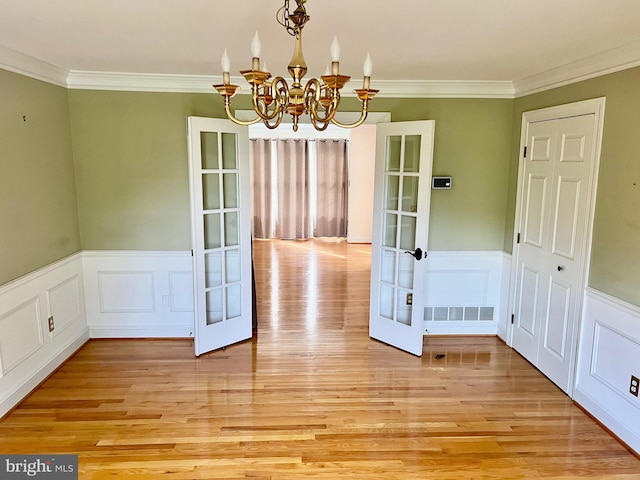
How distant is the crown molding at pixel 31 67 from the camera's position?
2.94 metres

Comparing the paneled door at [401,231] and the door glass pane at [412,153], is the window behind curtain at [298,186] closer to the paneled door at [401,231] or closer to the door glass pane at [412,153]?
the paneled door at [401,231]

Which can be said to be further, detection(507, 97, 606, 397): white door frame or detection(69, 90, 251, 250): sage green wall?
detection(69, 90, 251, 250): sage green wall

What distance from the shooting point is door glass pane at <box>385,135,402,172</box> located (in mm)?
3962

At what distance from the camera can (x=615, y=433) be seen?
111 inches

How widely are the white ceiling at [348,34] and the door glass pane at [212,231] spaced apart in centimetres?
123

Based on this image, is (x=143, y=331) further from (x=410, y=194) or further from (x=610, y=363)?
A: (x=610, y=363)

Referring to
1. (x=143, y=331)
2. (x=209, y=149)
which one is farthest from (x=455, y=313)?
(x=143, y=331)

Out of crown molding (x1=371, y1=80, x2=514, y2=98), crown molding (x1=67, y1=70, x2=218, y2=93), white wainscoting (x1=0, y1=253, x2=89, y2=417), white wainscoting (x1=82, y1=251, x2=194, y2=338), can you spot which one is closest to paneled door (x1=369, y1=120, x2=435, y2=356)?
crown molding (x1=371, y1=80, x2=514, y2=98)

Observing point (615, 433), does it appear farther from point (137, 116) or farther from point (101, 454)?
point (137, 116)

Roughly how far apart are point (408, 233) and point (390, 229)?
19cm

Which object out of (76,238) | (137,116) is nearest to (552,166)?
(137,116)

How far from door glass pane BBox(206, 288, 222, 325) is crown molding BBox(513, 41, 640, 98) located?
10.7ft

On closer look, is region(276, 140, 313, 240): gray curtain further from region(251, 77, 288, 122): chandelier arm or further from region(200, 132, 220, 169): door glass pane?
region(251, 77, 288, 122): chandelier arm

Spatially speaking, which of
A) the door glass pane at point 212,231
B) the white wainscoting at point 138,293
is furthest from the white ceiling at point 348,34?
the white wainscoting at point 138,293
